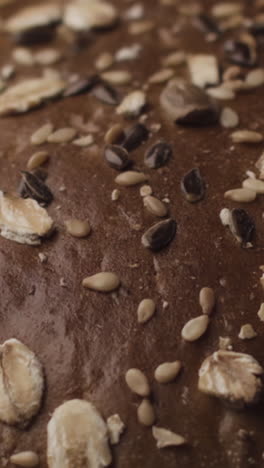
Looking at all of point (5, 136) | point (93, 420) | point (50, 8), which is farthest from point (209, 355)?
point (50, 8)

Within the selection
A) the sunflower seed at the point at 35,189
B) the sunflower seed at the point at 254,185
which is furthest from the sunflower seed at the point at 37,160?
the sunflower seed at the point at 254,185

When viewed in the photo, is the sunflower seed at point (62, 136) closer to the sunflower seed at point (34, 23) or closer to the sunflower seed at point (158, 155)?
the sunflower seed at point (158, 155)

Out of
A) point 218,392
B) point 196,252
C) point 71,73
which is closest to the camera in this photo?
point 218,392

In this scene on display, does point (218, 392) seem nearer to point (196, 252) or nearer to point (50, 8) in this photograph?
point (196, 252)

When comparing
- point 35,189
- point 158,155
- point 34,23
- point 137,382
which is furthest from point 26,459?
point 34,23

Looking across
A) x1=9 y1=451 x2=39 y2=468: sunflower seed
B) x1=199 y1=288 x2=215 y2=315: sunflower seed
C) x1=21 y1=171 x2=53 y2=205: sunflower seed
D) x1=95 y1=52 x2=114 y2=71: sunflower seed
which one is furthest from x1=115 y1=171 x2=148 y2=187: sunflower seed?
x1=9 y1=451 x2=39 y2=468: sunflower seed
